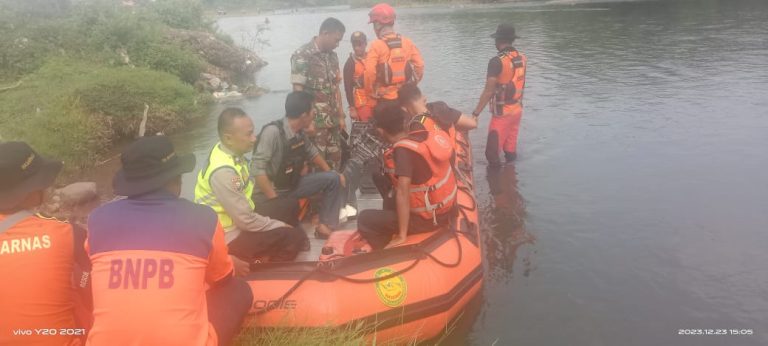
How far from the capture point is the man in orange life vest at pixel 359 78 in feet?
21.6

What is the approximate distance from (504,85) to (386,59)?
64.5 inches

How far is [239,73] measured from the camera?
17812 mm

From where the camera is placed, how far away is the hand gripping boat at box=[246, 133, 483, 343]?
3.61 metres

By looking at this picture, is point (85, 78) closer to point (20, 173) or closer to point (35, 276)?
point (20, 173)

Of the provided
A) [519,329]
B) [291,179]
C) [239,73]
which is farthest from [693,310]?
[239,73]

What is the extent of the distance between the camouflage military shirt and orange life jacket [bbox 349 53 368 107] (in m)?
0.46

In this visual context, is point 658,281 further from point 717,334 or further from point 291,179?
point 291,179

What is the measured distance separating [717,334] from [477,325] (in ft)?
6.70

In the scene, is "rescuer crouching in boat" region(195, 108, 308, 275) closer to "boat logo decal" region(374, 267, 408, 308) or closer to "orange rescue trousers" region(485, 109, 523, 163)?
"boat logo decal" region(374, 267, 408, 308)

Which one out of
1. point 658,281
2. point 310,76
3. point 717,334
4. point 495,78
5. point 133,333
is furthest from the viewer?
point 495,78

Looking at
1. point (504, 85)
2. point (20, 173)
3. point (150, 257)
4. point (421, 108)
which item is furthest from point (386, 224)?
point (504, 85)

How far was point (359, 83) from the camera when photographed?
263 inches
